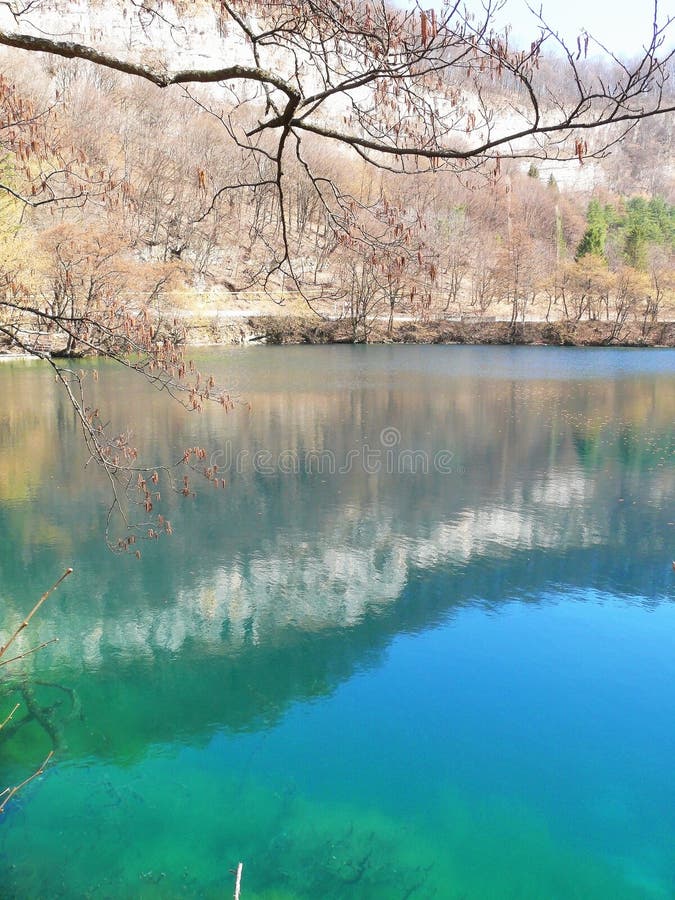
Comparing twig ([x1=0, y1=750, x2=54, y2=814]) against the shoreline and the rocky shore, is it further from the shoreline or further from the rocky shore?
the rocky shore

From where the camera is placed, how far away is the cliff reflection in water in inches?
284

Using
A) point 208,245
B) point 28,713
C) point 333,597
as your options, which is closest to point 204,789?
point 28,713

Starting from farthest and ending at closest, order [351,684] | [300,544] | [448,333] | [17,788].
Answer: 1. [448,333]
2. [300,544]
3. [351,684]
4. [17,788]

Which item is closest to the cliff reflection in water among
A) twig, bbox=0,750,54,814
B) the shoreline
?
twig, bbox=0,750,54,814

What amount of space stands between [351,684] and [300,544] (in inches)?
140

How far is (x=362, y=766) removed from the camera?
5.88 meters

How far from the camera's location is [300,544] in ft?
34.2

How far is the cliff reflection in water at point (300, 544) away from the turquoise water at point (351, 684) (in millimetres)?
49

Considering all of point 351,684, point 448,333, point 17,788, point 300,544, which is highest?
point 448,333

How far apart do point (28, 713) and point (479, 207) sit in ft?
238

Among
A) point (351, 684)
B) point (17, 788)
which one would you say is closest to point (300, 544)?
point (351, 684)

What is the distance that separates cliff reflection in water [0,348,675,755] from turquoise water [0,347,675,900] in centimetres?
5

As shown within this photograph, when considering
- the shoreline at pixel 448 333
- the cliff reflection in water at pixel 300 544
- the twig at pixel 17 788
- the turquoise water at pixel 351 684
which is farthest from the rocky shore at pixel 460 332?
the twig at pixel 17 788

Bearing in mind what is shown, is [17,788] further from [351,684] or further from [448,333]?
[448,333]
